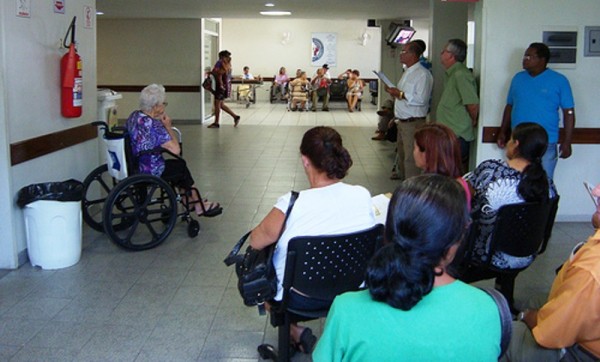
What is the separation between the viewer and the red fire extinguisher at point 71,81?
14.2 feet

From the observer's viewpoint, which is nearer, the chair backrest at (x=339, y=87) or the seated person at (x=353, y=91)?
the seated person at (x=353, y=91)

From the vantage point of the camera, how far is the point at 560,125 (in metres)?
4.82

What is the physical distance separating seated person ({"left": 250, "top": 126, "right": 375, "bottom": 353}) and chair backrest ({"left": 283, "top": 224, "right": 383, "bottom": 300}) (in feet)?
0.17

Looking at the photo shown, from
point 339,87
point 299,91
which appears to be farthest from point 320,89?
point 339,87

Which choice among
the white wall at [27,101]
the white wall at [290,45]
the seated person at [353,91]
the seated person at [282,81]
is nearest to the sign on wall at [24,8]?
the white wall at [27,101]

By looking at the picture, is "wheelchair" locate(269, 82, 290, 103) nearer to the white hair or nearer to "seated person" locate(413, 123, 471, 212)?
the white hair

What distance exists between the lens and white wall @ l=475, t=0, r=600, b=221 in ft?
15.6

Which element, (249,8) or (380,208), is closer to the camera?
(380,208)

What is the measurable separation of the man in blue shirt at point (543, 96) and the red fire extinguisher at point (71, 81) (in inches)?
125

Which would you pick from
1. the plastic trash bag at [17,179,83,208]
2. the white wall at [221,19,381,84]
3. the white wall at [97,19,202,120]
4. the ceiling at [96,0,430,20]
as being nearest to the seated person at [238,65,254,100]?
the white wall at [221,19,381,84]

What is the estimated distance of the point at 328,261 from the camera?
236cm

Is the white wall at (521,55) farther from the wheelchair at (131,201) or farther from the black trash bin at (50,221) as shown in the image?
the black trash bin at (50,221)

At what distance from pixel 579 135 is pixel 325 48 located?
51.0 ft

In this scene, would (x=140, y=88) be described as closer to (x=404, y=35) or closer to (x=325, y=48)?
(x=404, y=35)
